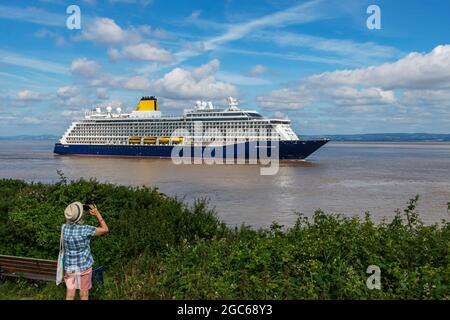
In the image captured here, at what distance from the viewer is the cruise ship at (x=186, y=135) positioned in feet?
187

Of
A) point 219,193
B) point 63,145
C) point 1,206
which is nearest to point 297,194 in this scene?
point 219,193

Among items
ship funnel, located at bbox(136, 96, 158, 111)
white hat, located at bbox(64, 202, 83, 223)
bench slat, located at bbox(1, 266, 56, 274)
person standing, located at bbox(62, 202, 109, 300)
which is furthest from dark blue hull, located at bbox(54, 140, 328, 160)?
white hat, located at bbox(64, 202, 83, 223)

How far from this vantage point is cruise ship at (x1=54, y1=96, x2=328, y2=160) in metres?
56.9

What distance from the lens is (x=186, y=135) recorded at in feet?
209

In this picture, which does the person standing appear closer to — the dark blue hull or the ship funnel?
the dark blue hull

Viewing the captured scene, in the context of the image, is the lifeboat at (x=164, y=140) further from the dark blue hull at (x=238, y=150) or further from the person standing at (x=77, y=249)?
the person standing at (x=77, y=249)

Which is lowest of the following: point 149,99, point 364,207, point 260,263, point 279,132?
point 364,207

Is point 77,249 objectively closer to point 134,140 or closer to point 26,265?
point 26,265

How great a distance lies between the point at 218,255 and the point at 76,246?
1.89 metres

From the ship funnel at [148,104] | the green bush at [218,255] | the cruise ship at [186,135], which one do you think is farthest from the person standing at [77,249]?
the ship funnel at [148,104]

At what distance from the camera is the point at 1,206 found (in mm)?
8641
